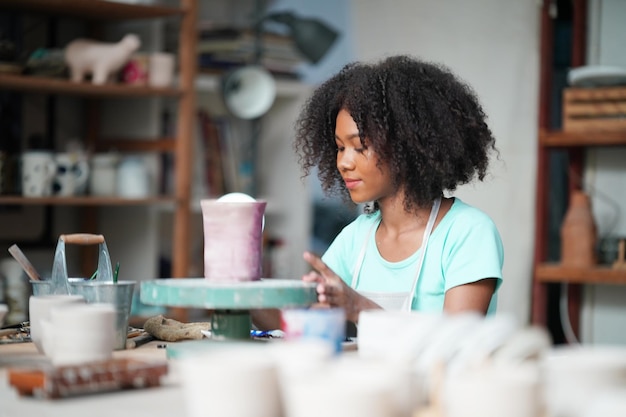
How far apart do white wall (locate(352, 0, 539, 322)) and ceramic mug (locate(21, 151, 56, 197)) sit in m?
1.41

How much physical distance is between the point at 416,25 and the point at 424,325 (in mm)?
2694

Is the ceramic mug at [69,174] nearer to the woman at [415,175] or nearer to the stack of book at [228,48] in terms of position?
the stack of book at [228,48]

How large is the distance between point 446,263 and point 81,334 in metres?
0.88

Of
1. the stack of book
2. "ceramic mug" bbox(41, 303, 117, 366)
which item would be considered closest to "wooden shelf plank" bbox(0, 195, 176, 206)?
the stack of book

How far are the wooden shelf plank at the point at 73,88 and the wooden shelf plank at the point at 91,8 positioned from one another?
26cm

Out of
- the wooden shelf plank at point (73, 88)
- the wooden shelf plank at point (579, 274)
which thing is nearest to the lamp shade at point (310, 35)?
the wooden shelf plank at point (73, 88)

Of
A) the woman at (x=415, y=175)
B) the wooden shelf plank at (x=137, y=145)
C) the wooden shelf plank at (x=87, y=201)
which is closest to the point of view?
the woman at (x=415, y=175)

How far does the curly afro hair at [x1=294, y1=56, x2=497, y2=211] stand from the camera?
217 cm

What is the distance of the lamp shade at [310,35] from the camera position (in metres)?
3.88

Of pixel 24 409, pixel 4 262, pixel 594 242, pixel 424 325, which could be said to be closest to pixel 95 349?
pixel 24 409

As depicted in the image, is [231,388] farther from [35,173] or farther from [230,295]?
[35,173]

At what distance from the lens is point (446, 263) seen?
6.94 feet

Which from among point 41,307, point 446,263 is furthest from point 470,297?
point 41,307

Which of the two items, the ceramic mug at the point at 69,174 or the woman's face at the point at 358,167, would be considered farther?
the ceramic mug at the point at 69,174
